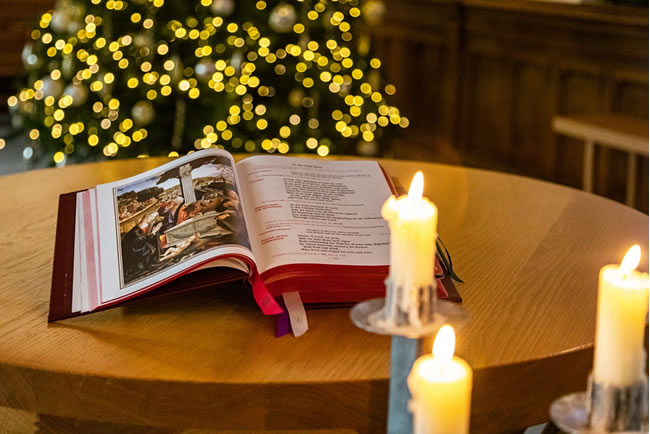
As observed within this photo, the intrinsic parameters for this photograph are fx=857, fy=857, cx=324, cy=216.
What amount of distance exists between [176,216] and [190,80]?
1620 mm

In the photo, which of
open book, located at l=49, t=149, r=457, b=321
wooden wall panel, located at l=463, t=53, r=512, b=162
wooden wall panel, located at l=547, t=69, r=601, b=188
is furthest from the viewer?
wooden wall panel, located at l=463, t=53, r=512, b=162

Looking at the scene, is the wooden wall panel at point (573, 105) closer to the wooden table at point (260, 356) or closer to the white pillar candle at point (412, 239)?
the wooden table at point (260, 356)

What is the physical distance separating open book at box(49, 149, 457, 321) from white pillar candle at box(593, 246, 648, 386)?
46 centimetres

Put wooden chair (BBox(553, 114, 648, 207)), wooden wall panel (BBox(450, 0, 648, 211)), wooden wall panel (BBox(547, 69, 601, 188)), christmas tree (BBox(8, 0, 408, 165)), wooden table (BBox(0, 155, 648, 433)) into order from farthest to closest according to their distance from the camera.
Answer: wooden wall panel (BBox(547, 69, 601, 188)) → wooden wall panel (BBox(450, 0, 648, 211)) → wooden chair (BBox(553, 114, 648, 207)) → christmas tree (BBox(8, 0, 408, 165)) → wooden table (BBox(0, 155, 648, 433))

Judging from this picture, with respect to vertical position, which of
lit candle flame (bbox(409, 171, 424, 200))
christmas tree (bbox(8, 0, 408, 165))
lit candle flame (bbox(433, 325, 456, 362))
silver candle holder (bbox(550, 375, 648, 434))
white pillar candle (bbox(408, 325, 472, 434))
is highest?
lit candle flame (bbox(409, 171, 424, 200))

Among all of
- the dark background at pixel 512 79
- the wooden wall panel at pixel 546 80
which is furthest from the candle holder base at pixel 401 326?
the wooden wall panel at pixel 546 80

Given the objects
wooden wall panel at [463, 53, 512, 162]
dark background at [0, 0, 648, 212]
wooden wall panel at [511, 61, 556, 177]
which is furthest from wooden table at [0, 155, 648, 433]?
wooden wall panel at [463, 53, 512, 162]

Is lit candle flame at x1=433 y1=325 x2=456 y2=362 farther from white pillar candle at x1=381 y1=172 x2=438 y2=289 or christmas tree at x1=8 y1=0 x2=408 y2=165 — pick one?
christmas tree at x1=8 y1=0 x2=408 y2=165

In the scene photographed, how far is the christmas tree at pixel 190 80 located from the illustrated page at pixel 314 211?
134 centimetres

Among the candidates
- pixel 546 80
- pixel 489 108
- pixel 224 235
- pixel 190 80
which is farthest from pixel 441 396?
pixel 489 108

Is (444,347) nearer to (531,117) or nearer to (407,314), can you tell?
(407,314)

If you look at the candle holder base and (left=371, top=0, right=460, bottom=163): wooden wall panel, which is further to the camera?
(left=371, top=0, right=460, bottom=163): wooden wall panel

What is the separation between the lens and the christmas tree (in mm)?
2414

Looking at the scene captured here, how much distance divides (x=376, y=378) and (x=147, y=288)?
0.24m
